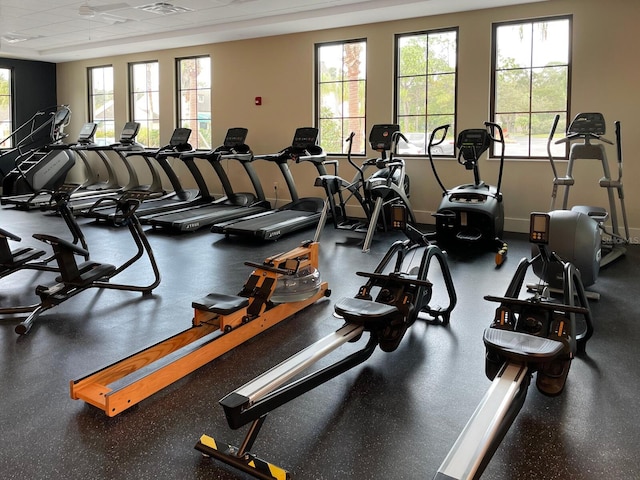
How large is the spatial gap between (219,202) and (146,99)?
12.2 feet

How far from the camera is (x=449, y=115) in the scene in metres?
7.70

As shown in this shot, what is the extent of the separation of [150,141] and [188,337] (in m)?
8.90

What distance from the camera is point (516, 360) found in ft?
→ 7.59

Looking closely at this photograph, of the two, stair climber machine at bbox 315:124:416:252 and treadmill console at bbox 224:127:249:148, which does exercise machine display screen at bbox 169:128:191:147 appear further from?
stair climber machine at bbox 315:124:416:252

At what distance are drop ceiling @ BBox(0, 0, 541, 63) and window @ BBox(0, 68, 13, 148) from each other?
128cm

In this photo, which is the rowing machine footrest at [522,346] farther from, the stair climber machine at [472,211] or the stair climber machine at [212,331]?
the stair climber machine at [472,211]

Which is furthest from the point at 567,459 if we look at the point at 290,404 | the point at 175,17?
the point at 175,17

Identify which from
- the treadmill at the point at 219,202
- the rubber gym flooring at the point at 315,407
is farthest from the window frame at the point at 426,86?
the rubber gym flooring at the point at 315,407

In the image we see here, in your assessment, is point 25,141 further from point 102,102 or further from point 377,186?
point 377,186

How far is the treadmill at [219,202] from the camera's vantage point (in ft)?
23.8

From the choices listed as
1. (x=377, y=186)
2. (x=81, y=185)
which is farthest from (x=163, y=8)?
(x=377, y=186)

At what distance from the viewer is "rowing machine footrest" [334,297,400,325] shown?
2855mm

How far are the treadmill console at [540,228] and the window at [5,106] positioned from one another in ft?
38.7

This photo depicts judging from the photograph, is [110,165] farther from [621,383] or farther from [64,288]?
[621,383]
